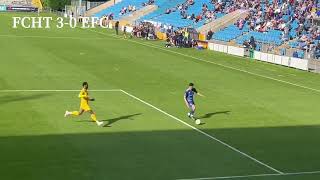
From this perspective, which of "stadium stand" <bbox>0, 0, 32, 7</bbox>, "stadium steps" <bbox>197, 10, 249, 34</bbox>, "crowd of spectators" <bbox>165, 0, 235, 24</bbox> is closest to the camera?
"stadium steps" <bbox>197, 10, 249, 34</bbox>

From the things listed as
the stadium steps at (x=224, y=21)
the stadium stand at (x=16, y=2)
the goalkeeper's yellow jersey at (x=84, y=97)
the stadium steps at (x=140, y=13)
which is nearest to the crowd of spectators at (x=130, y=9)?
the stadium steps at (x=140, y=13)

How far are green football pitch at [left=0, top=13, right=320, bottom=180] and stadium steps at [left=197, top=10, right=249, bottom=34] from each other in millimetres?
19580

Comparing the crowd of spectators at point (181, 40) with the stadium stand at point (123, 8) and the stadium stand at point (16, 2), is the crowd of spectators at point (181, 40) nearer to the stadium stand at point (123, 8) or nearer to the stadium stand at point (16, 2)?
the stadium stand at point (123, 8)

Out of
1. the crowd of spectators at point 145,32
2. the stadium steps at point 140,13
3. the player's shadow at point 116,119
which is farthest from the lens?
the stadium steps at point 140,13

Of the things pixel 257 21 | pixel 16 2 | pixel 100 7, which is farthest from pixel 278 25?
pixel 16 2

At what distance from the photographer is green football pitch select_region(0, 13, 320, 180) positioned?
57.2 ft

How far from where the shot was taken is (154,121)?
2394 cm

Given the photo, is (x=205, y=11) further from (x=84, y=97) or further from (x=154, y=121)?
(x=84, y=97)

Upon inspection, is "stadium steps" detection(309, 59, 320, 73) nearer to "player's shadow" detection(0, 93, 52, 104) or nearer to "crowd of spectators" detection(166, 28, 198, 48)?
"crowd of spectators" detection(166, 28, 198, 48)

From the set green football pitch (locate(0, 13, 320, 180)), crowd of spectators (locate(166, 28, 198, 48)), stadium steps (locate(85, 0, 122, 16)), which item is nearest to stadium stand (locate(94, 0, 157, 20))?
stadium steps (locate(85, 0, 122, 16))

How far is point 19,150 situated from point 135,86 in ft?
47.4

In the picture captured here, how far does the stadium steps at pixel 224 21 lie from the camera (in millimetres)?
64244

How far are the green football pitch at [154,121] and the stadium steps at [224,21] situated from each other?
1958cm

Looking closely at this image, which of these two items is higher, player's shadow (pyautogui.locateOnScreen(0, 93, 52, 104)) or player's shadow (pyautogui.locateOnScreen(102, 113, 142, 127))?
player's shadow (pyautogui.locateOnScreen(0, 93, 52, 104))
